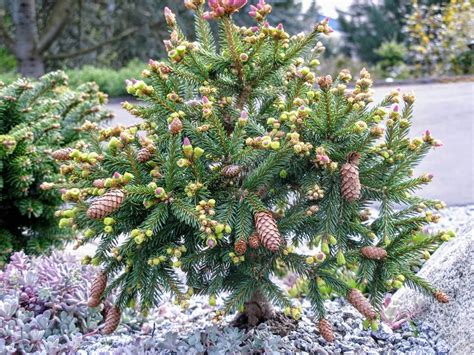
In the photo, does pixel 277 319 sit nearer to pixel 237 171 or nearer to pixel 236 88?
pixel 237 171

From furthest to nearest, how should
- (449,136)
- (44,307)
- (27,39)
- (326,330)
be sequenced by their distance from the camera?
(27,39), (449,136), (44,307), (326,330)

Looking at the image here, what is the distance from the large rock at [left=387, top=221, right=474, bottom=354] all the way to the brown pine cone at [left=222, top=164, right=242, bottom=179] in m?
1.20

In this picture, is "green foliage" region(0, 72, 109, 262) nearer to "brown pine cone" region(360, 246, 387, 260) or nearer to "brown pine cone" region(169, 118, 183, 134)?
"brown pine cone" region(169, 118, 183, 134)

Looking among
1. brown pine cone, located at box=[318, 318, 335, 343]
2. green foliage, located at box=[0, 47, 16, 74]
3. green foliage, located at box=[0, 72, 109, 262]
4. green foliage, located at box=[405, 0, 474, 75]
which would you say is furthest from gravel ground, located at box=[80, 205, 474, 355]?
green foliage, located at box=[0, 47, 16, 74]

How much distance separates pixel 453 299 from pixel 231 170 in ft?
4.14

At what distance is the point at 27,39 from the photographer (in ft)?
23.7

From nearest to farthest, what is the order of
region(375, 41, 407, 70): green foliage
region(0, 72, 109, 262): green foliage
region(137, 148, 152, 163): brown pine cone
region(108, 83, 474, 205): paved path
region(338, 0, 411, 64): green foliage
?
region(137, 148, 152, 163): brown pine cone, region(0, 72, 109, 262): green foliage, region(108, 83, 474, 205): paved path, region(375, 41, 407, 70): green foliage, region(338, 0, 411, 64): green foliage

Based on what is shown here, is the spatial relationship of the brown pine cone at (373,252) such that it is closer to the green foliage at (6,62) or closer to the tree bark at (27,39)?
the tree bark at (27,39)

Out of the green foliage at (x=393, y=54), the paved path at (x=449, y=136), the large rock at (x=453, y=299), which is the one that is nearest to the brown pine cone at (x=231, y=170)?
the large rock at (x=453, y=299)

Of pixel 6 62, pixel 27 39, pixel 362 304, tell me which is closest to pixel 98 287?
pixel 362 304

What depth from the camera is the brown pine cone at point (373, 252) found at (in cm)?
197

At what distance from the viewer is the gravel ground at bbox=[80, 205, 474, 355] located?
84.0 inches

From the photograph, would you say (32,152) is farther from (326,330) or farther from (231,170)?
(326,330)

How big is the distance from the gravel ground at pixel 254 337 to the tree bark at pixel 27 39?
517 centimetres
